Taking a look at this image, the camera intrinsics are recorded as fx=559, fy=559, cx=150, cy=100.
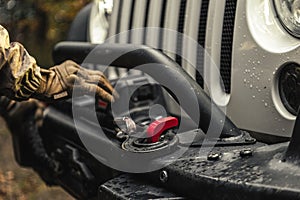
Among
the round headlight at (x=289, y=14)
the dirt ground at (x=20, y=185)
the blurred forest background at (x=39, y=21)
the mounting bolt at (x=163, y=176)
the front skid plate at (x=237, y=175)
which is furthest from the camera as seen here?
the blurred forest background at (x=39, y=21)

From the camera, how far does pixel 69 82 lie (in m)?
2.02

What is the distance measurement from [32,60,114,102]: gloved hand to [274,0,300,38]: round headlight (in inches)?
27.0

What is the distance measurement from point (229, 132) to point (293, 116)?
21 cm

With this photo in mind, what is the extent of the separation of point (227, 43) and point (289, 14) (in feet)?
1.08

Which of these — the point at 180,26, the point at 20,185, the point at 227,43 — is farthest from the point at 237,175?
the point at 20,185

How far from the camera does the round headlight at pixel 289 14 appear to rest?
1.65 m

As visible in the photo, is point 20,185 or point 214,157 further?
point 20,185

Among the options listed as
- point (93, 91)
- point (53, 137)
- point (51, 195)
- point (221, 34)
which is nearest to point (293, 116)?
point (221, 34)

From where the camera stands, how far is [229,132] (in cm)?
165

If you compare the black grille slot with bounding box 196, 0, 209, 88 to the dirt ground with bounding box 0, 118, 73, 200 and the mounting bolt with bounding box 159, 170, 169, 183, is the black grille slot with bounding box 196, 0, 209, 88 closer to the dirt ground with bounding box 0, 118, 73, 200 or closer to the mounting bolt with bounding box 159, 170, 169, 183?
the mounting bolt with bounding box 159, 170, 169, 183

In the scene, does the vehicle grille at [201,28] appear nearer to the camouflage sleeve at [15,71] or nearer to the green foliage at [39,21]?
the camouflage sleeve at [15,71]

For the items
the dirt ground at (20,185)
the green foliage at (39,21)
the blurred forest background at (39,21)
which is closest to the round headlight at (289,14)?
the dirt ground at (20,185)

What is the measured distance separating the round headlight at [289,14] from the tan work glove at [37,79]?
2.25ft

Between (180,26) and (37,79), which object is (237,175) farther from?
(180,26)
